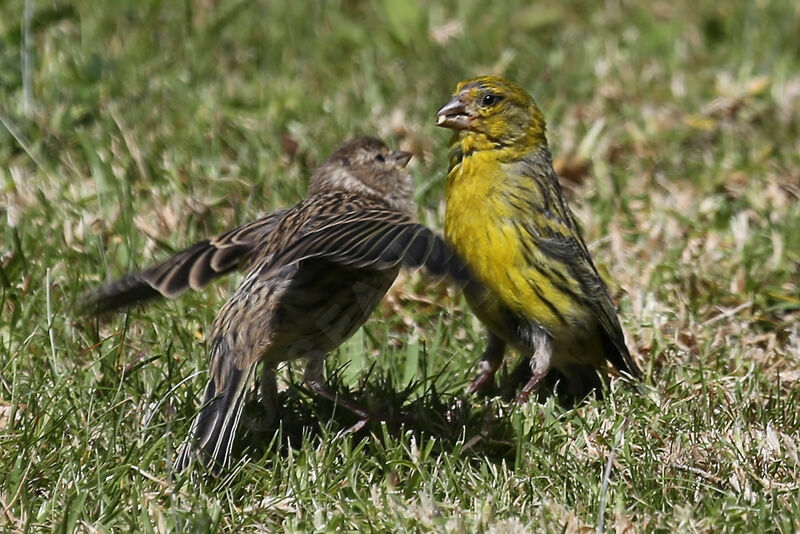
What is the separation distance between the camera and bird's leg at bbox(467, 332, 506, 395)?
518 cm

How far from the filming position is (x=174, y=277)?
4.32 meters

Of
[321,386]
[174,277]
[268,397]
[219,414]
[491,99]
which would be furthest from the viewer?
[491,99]

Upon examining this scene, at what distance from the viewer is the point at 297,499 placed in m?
4.10

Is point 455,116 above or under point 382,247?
under

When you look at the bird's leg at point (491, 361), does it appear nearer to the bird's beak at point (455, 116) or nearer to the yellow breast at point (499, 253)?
the yellow breast at point (499, 253)

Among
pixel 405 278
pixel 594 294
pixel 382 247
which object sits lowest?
pixel 405 278

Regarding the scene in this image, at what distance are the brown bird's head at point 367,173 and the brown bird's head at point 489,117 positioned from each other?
0.78 ft

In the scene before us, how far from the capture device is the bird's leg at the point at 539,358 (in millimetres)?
5113

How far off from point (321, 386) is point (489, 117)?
1.37m

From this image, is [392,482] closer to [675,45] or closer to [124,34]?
[124,34]

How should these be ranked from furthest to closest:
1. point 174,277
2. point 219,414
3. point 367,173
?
point 367,173 < point 174,277 < point 219,414

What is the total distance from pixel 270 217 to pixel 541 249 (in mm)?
1018

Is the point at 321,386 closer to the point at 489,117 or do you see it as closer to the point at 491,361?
the point at 491,361

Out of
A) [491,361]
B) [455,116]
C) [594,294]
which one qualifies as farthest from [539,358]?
[455,116]
